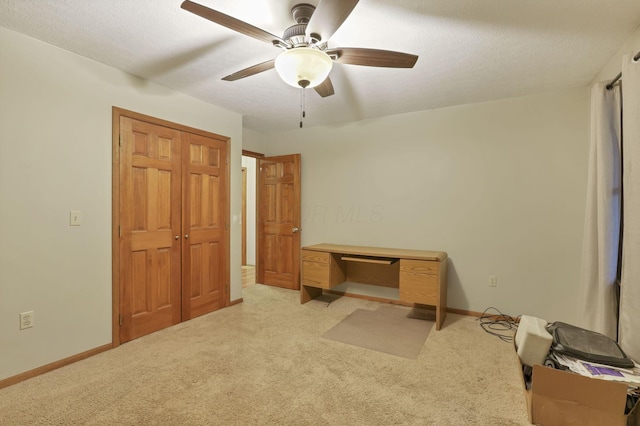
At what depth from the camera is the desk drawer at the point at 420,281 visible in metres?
2.97

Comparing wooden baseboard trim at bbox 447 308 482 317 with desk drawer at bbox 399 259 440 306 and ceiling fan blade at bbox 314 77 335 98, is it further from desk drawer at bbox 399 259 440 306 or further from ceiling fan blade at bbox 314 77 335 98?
ceiling fan blade at bbox 314 77 335 98

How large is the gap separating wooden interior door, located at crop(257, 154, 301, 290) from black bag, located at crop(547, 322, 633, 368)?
315cm

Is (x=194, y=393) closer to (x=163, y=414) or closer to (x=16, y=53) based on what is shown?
(x=163, y=414)

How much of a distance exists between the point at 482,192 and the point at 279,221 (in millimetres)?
2744

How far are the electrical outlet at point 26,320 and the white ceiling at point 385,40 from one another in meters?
1.94

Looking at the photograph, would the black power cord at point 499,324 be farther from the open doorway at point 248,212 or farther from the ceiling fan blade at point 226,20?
the open doorway at point 248,212

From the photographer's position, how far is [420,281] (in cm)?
304

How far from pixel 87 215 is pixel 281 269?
2.63 m

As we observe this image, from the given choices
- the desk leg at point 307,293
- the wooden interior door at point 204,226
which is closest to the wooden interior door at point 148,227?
the wooden interior door at point 204,226

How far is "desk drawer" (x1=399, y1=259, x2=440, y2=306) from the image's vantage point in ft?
9.75

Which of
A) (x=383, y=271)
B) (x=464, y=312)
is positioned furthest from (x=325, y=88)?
(x=464, y=312)

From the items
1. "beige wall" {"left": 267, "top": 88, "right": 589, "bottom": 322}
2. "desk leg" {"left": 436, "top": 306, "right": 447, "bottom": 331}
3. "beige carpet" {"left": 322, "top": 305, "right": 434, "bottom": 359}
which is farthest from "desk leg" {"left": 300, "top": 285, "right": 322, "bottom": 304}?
"desk leg" {"left": 436, "top": 306, "right": 447, "bottom": 331}

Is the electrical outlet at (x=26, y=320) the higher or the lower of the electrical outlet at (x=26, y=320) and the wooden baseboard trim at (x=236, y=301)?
the higher

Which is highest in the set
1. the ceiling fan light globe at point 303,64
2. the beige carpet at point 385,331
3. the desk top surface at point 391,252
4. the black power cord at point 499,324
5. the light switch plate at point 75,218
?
the ceiling fan light globe at point 303,64
